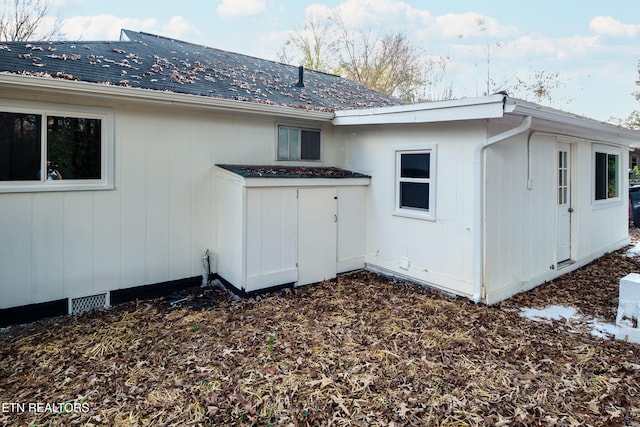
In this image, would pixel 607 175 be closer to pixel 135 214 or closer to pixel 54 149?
pixel 135 214

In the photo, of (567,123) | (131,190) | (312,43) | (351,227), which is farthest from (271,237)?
(312,43)

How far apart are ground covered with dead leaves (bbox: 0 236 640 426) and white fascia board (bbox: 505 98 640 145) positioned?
92.5 inches

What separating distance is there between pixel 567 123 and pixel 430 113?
76.6 inches

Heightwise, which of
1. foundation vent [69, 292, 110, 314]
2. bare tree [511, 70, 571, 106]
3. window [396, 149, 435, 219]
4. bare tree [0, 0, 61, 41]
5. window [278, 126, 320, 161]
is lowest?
foundation vent [69, 292, 110, 314]

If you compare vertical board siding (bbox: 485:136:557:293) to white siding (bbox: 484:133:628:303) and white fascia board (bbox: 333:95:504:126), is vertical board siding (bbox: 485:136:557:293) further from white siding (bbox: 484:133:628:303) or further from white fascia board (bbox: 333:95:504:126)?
white fascia board (bbox: 333:95:504:126)

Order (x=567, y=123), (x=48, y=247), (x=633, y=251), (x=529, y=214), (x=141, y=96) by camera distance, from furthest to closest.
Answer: (x=633, y=251) → (x=529, y=214) → (x=567, y=123) → (x=141, y=96) → (x=48, y=247)

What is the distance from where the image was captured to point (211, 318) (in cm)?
431

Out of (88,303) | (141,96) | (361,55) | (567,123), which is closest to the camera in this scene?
(141,96)

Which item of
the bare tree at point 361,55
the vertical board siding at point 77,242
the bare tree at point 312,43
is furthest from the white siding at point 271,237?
the bare tree at point 312,43

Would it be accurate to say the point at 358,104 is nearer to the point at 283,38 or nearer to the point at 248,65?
the point at 248,65

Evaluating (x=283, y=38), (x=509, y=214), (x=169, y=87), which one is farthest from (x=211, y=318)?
(x=283, y=38)

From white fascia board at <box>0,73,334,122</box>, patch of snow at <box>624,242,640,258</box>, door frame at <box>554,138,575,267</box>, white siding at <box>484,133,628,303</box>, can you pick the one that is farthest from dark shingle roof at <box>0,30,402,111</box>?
patch of snow at <box>624,242,640,258</box>

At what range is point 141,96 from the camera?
4457mm

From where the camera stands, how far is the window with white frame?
7.12 meters
